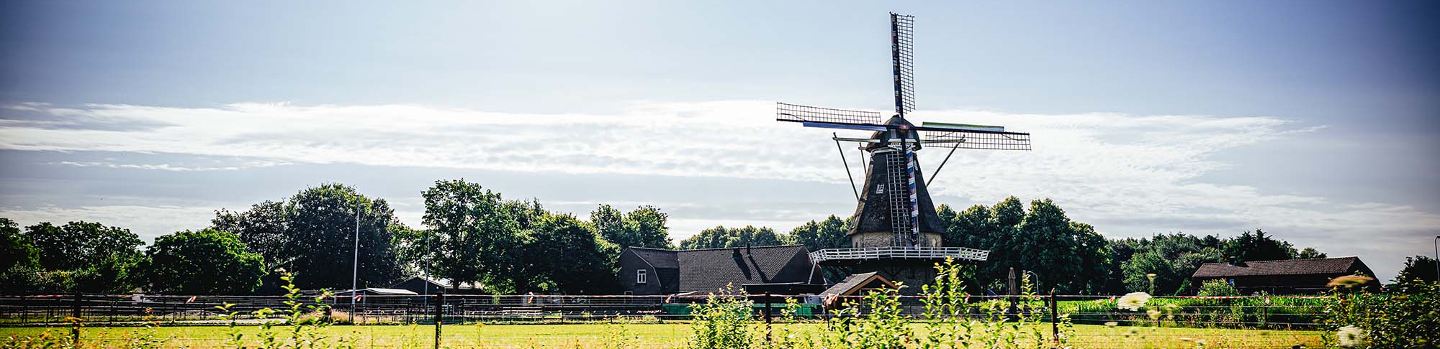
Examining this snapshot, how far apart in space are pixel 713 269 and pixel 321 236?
42.0m

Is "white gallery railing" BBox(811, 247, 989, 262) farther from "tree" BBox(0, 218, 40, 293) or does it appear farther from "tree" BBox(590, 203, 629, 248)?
"tree" BBox(0, 218, 40, 293)

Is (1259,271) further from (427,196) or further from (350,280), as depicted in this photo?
(350,280)

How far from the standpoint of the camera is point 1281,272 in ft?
261

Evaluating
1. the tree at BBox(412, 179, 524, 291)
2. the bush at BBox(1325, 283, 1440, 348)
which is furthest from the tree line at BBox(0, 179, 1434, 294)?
the bush at BBox(1325, 283, 1440, 348)

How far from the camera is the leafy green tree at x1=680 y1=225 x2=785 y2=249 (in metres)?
114

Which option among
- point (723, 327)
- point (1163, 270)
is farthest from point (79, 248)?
point (1163, 270)

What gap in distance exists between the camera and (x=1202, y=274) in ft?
279

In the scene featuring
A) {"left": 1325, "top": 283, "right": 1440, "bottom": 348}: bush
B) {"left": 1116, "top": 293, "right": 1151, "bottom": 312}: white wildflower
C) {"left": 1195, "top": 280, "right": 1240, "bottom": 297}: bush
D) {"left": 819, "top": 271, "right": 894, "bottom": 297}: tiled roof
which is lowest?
{"left": 1195, "top": 280, "right": 1240, "bottom": 297}: bush

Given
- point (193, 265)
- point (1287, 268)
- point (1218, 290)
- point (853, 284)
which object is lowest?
point (1218, 290)

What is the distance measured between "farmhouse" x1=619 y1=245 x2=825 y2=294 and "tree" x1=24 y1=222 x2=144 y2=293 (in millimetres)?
39537

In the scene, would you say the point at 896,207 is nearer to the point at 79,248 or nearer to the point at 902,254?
the point at 902,254

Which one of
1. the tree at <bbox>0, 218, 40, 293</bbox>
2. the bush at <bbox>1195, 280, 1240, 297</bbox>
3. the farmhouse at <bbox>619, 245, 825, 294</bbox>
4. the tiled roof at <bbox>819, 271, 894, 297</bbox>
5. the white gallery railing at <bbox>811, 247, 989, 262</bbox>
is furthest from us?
the tree at <bbox>0, 218, 40, 293</bbox>

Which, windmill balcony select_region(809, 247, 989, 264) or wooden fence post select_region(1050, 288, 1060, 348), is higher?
windmill balcony select_region(809, 247, 989, 264)

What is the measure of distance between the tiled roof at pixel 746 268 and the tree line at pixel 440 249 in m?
5.97
